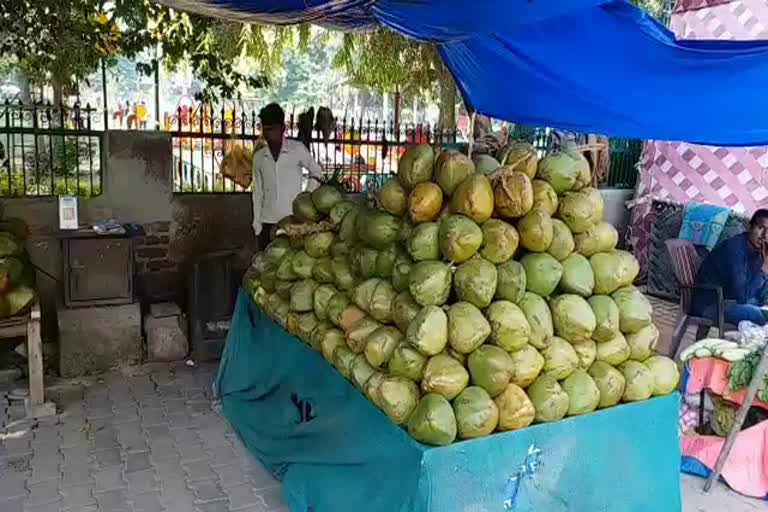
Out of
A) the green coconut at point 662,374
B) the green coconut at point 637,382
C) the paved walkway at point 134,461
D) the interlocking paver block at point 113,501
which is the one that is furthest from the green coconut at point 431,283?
the interlocking paver block at point 113,501

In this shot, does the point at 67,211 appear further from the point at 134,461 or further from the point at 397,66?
the point at 397,66

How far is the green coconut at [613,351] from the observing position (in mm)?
A: 2764

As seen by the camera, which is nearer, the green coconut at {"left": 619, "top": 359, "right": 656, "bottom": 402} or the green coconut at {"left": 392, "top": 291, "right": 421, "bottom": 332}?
the green coconut at {"left": 392, "top": 291, "right": 421, "bottom": 332}

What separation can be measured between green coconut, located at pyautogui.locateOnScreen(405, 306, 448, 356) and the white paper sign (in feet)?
11.1

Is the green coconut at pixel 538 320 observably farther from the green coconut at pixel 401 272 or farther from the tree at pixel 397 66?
the tree at pixel 397 66

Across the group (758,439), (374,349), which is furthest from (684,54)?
(758,439)

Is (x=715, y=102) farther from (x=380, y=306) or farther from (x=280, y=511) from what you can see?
(x=280, y=511)

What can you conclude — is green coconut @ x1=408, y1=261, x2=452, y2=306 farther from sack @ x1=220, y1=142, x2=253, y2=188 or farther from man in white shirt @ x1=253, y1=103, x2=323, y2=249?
sack @ x1=220, y1=142, x2=253, y2=188

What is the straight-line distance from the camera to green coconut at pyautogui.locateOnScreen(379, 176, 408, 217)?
9.58ft

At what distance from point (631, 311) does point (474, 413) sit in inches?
35.2

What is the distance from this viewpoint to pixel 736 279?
16.3ft

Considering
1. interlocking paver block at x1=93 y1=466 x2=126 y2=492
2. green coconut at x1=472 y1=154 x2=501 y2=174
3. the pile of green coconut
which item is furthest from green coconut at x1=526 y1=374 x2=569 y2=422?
interlocking paver block at x1=93 y1=466 x2=126 y2=492

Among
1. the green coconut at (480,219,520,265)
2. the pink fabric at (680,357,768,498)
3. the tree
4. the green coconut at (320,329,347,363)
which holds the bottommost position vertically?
the pink fabric at (680,357,768,498)

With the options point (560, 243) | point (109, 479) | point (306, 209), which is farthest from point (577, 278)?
point (109, 479)
